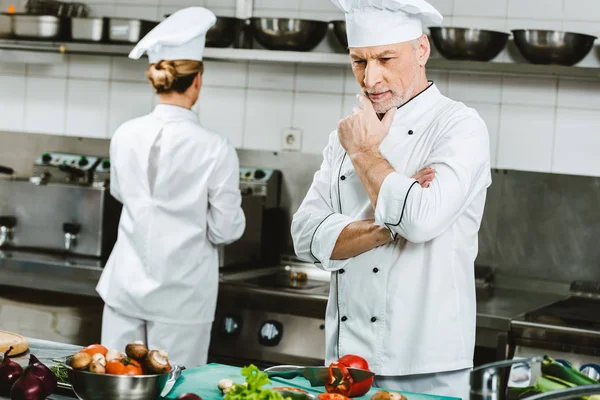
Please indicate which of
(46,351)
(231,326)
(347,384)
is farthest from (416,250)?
(231,326)

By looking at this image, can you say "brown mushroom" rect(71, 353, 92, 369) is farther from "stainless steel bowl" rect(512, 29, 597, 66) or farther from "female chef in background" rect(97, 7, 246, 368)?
"stainless steel bowl" rect(512, 29, 597, 66)

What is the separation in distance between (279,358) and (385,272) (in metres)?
1.35

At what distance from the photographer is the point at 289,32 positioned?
3.99 m

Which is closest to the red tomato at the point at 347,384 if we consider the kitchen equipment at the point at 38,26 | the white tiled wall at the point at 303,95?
the white tiled wall at the point at 303,95

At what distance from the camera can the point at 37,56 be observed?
4574mm

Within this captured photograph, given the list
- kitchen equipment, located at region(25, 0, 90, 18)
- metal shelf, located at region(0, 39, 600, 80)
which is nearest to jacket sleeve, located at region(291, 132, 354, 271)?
metal shelf, located at region(0, 39, 600, 80)

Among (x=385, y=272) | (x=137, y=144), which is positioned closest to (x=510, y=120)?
(x=137, y=144)

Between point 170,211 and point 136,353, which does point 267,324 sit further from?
point 136,353

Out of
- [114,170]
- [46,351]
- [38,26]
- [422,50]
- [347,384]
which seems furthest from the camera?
[38,26]

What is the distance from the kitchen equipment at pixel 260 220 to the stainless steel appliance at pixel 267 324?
0.35 metres

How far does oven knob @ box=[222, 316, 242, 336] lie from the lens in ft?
11.8

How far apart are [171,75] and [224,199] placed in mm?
505

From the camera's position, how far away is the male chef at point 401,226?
221 centimetres

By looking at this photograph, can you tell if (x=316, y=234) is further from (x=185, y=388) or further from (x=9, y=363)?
(x=9, y=363)
